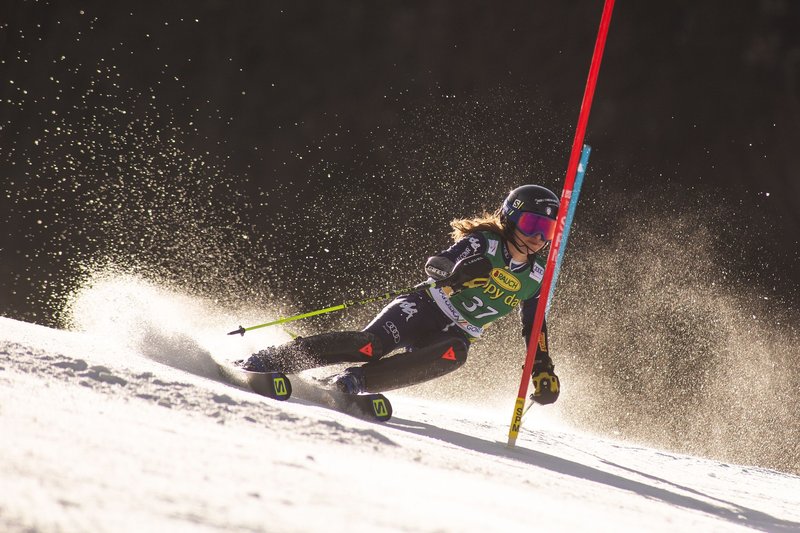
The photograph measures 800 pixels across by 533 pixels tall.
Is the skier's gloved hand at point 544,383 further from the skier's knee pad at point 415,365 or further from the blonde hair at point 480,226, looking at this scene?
the blonde hair at point 480,226

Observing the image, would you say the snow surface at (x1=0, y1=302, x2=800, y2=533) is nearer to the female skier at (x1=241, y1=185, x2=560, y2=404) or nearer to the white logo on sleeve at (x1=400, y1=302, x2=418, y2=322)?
the female skier at (x1=241, y1=185, x2=560, y2=404)

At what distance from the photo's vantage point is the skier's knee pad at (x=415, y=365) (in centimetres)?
319

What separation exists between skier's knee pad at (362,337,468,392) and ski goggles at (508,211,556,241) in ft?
1.87

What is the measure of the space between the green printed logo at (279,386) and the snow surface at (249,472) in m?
0.41

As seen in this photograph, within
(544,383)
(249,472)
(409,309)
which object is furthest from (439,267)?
(249,472)

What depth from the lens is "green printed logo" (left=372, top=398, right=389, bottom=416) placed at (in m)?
2.73

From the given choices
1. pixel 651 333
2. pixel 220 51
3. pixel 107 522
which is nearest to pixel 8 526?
pixel 107 522

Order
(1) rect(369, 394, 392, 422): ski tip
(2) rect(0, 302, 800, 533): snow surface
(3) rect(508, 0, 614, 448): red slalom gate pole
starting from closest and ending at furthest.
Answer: (2) rect(0, 302, 800, 533): snow surface, (1) rect(369, 394, 392, 422): ski tip, (3) rect(508, 0, 614, 448): red slalom gate pole

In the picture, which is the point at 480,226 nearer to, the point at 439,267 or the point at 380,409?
the point at 439,267

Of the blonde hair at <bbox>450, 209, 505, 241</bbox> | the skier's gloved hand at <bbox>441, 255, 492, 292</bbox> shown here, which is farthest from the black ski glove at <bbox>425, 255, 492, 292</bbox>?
the blonde hair at <bbox>450, 209, 505, 241</bbox>

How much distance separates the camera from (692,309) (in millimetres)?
6766

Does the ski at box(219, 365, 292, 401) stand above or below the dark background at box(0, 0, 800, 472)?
below

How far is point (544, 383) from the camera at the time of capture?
3324 mm

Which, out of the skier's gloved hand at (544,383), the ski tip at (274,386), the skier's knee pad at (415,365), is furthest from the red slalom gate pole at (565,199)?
the ski tip at (274,386)
